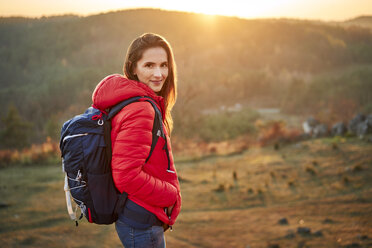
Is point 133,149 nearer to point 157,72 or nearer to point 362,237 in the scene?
point 157,72

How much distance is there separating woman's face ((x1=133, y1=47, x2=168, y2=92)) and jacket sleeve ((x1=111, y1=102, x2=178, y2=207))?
0.31 m

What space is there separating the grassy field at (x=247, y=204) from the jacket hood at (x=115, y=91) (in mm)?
2812

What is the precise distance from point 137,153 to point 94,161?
0.23 m

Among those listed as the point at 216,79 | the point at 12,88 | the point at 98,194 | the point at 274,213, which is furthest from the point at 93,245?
the point at 216,79

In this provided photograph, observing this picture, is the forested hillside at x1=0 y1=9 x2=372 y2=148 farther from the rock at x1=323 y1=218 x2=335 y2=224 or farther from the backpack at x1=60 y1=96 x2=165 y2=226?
the backpack at x1=60 y1=96 x2=165 y2=226

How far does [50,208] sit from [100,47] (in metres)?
59.6

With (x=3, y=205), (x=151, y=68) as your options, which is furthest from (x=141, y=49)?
(x=3, y=205)

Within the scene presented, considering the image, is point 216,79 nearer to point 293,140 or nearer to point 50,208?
point 293,140

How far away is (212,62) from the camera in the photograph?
55.0 metres

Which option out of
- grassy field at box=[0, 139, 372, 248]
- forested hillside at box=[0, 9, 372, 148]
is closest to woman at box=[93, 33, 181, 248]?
grassy field at box=[0, 139, 372, 248]

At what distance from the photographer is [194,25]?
6075cm

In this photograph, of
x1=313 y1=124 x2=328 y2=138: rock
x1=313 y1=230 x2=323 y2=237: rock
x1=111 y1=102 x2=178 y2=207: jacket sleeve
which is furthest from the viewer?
x1=313 y1=124 x2=328 y2=138: rock

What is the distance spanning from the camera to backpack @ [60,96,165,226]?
1.47m

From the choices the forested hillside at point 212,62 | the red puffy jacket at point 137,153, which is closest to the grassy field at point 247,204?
the red puffy jacket at point 137,153
